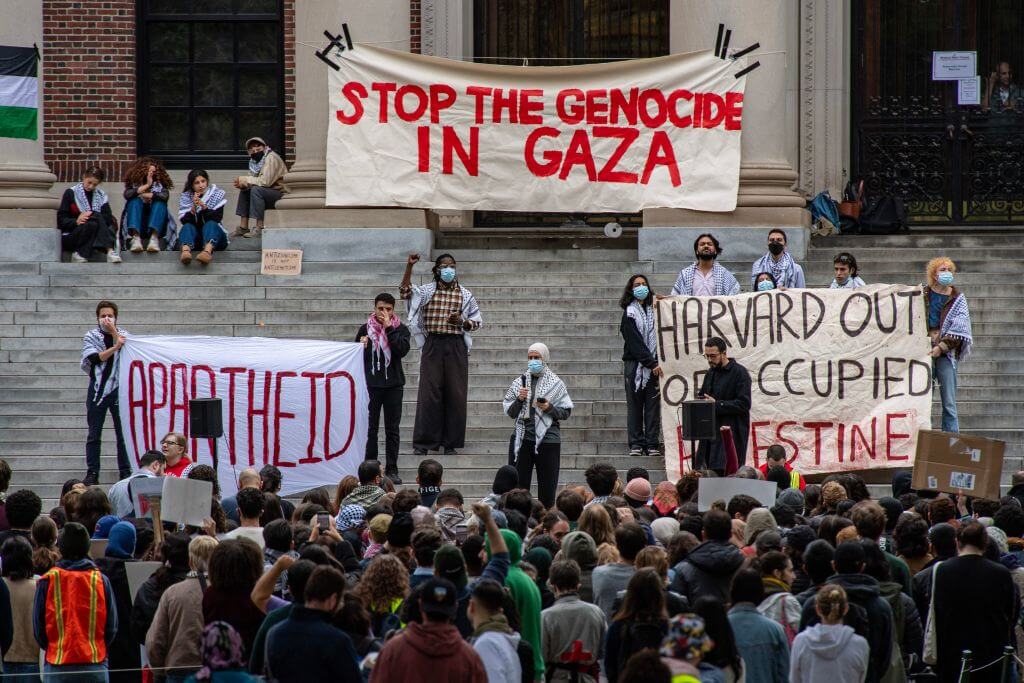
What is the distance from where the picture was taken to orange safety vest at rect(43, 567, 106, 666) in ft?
27.3

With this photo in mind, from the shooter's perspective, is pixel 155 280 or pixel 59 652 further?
pixel 155 280

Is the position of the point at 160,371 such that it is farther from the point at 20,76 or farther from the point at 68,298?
the point at 20,76

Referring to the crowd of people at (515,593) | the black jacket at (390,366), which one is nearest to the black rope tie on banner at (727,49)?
the black jacket at (390,366)

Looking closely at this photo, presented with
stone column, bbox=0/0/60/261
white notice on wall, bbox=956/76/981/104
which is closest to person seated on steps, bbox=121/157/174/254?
stone column, bbox=0/0/60/261

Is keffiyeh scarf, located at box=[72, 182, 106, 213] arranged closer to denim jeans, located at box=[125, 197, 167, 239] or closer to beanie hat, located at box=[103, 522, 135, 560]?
denim jeans, located at box=[125, 197, 167, 239]

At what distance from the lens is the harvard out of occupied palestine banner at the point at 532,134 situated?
19.0 meters

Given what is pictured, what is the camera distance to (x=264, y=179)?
2089cm

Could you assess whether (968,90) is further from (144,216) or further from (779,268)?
(144,216)

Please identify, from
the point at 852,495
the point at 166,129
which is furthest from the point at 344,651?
the point at 166,129

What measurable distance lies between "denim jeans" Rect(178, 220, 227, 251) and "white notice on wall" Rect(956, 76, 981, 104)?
9.82 m

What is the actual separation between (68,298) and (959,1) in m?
12.4

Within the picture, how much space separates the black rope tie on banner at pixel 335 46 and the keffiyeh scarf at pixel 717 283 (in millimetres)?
4976

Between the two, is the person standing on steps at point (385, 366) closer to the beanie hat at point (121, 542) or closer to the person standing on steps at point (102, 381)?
the person standing on steps at point (102, 381)

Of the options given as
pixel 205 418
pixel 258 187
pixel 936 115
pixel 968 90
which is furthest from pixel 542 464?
pixel 968 90
